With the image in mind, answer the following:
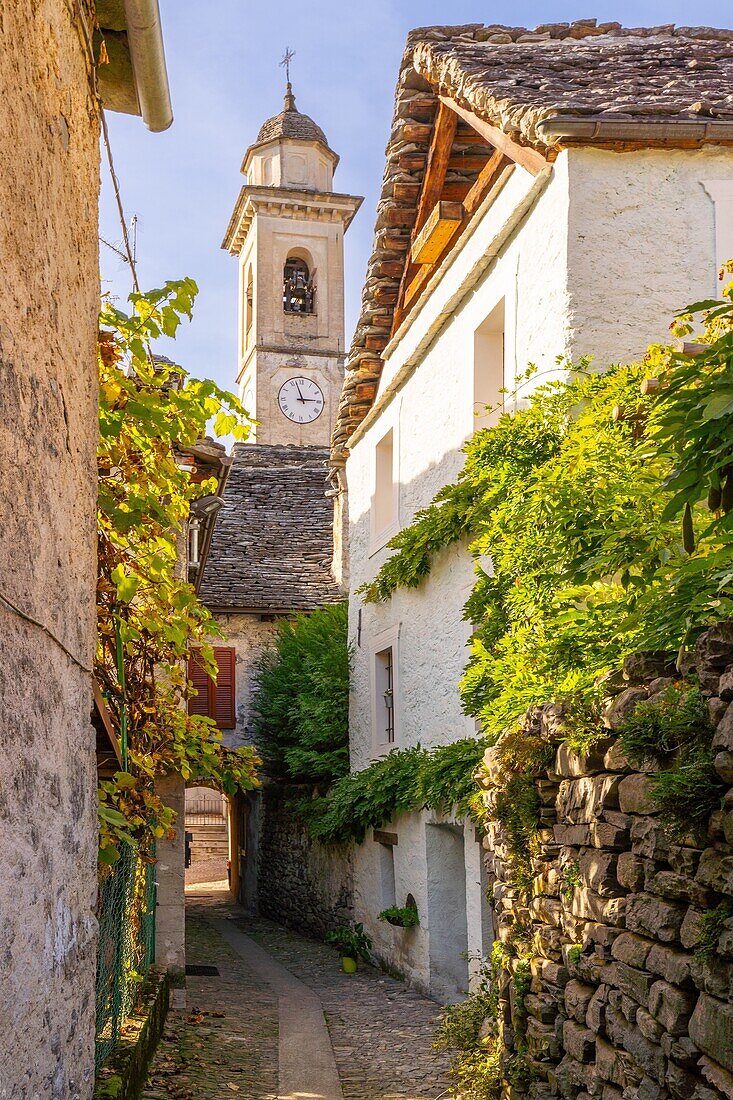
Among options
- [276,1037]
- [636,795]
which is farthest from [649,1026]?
[276,1037]

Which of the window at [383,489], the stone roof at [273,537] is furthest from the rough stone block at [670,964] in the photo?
the stone roof at [273,537]

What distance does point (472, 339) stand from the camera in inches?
455

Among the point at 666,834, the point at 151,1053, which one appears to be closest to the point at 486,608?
the point at 151,1053

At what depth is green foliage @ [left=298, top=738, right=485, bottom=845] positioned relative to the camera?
10.8 meters

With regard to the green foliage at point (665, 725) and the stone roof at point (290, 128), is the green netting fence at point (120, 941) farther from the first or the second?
the stone roof at point (290, 128)

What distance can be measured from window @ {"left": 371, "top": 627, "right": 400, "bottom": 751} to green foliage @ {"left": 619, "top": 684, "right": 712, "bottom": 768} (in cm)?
951

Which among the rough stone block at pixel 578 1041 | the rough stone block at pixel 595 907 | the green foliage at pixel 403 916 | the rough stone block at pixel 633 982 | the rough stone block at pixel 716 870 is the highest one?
the rough stone block at pixel 716 870

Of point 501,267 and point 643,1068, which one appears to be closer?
point 643,1068

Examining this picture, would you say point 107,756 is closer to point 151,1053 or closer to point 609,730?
point 609,730

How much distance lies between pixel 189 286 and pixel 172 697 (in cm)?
252

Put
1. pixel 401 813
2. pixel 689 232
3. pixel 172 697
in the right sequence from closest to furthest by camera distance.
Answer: pixel 172 697
pixel 689 232
pixel 401 813

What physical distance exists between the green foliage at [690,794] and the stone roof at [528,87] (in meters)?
6.11

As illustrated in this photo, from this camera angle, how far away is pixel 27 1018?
10.2ft

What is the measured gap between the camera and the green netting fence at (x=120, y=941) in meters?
5.92
